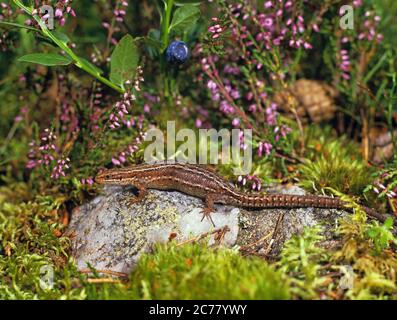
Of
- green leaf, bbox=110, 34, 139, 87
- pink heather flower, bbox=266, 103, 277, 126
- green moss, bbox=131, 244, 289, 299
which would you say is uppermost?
green leaf, bbox=110, 34, 139, 87

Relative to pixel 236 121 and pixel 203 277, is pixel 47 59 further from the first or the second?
pixel 203 277

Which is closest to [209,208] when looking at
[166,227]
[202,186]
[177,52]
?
[202,186]

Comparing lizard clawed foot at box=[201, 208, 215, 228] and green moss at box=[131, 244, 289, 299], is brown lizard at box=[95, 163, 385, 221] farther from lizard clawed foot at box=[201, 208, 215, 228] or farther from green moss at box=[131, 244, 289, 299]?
green moss at box=[131, 244, 289, 299]

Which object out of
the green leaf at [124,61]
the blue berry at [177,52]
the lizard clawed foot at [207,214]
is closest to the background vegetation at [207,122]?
the green leaf at [124,61]

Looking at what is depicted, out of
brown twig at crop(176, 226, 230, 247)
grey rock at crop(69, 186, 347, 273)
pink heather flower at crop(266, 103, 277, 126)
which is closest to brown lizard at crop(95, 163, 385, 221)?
grey rock at crop(69, 186, 347, 273)

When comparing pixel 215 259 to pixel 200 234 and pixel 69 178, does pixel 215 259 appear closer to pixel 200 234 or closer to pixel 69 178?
pixel 200 234

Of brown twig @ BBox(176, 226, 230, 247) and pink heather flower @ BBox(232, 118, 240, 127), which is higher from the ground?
pink heather flower @ BBox(232, 118, 240, 127)
